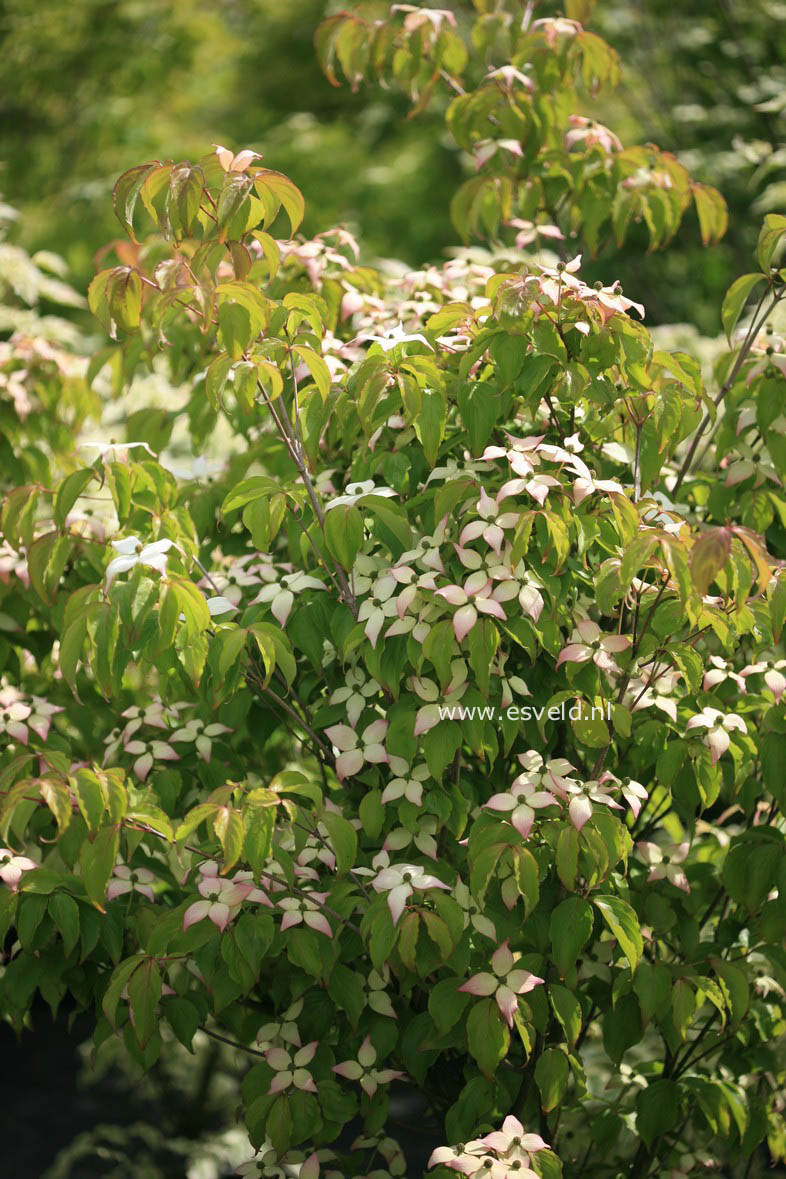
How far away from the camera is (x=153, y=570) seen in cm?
164

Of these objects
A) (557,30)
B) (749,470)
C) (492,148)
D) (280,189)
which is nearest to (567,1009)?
(749,470)

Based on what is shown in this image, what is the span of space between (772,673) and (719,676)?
0.09 meters

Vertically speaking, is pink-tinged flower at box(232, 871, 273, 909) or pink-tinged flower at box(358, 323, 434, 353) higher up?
pink-tinged flower at box(358, 323, 434, 353)

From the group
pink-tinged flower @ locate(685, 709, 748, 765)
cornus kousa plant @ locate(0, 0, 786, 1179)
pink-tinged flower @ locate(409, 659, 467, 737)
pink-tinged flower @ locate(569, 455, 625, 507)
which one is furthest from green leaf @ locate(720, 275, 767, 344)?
pink-tinged flower @ locate(409, 659, 467, 737)

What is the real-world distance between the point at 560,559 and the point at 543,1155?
0.85m

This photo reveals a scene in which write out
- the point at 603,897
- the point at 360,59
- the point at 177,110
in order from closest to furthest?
1. the point at 603,897
2. the point at 360,59
3. the point at 177,110

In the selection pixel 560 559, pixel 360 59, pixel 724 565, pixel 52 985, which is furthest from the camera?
pixel 360 59

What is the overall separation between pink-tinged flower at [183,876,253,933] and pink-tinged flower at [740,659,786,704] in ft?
2.80

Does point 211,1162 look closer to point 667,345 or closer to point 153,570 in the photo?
point 153,570

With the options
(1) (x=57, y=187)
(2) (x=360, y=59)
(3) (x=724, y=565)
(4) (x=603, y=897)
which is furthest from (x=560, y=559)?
(1) (x=57, y=187)

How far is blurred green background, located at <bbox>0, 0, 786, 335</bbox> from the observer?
5270 mm

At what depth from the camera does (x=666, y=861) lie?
6.44 ft

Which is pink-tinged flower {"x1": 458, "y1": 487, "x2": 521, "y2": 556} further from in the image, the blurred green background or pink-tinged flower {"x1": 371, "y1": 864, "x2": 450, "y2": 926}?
the blurred green background

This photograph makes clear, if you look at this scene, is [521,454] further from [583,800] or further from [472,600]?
[583,800]
